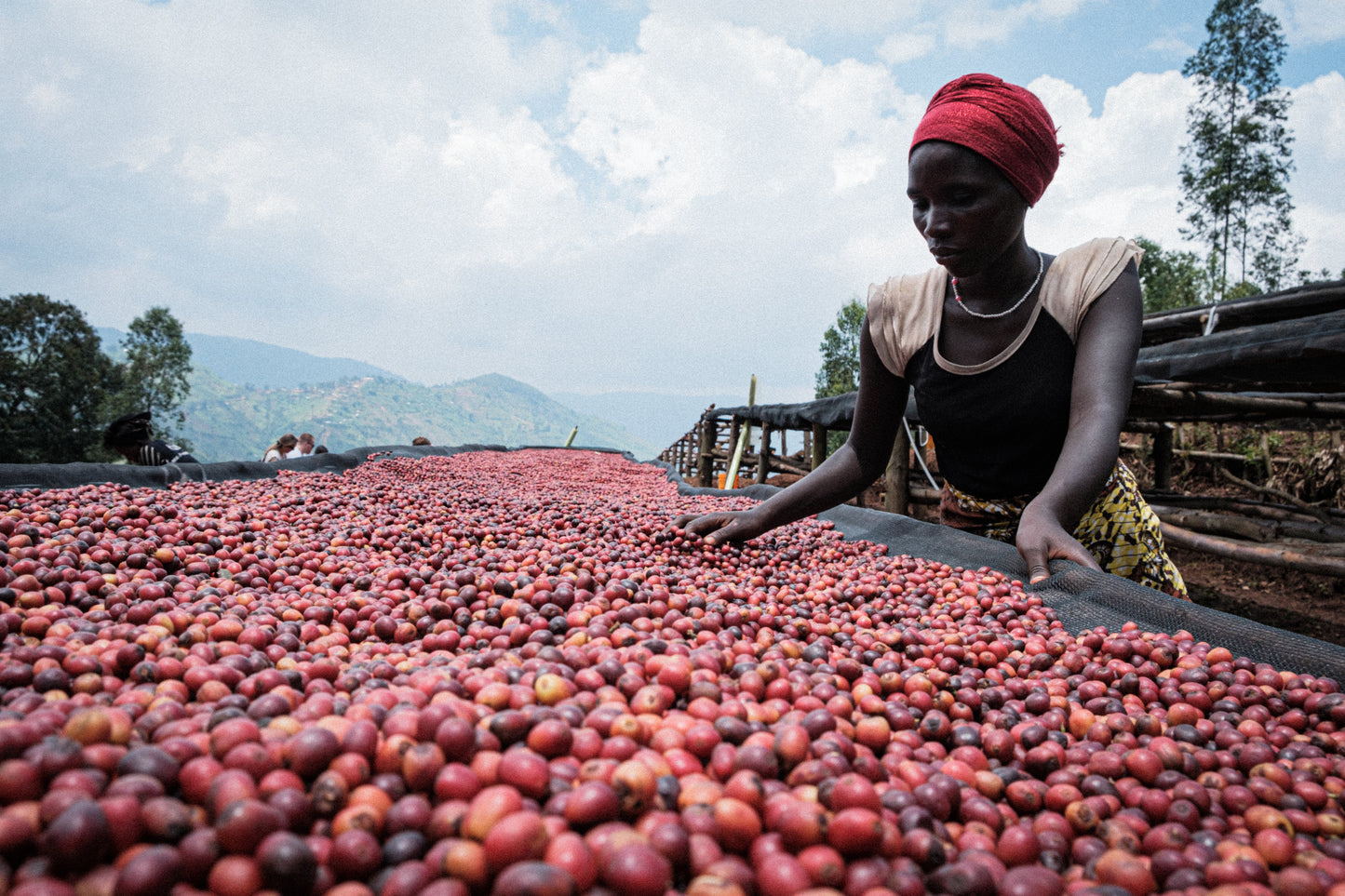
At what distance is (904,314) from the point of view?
3.44m

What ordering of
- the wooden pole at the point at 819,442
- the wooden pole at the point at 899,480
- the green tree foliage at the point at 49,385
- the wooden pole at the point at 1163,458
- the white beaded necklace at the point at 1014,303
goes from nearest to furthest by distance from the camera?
the white beaded necklace at the point at 1014,303
the wooden pole at the point at 899,480
the wooden pole at the point at 1163,458
the wooden pole at the point at 819,442
the green tree foliage at the point at 49,385

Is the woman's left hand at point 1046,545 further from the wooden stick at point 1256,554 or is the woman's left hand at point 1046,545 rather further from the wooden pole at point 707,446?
the wooden pole at point 707,446

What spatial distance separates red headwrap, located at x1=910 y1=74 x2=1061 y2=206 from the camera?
2.63 meters

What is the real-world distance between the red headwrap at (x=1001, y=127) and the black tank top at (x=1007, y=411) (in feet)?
2.10

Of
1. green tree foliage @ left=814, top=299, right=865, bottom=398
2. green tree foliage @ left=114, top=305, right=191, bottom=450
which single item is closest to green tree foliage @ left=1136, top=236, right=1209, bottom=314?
green tree foliage @ left=814, top=299, right=865, bottom=398

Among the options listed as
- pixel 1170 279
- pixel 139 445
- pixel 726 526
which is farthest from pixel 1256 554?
pixel 1170 279

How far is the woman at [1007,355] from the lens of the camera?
2.62 meters

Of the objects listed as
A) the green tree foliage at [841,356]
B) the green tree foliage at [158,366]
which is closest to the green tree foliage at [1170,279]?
the green tree foliage at [841,356]

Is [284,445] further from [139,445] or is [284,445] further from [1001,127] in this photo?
[1001,127]

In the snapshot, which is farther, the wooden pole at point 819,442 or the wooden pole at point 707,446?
the wooden pole at point 707,446

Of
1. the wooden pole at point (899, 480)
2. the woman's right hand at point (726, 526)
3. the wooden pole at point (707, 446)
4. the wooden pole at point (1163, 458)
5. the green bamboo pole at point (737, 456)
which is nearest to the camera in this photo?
the woman's right hand at point (726, 526)

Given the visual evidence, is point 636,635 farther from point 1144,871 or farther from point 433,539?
point 433,539

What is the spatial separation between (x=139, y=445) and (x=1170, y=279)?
42.0 meters

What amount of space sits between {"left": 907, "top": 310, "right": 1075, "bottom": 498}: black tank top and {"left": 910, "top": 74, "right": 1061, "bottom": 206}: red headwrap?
640 millimetres
